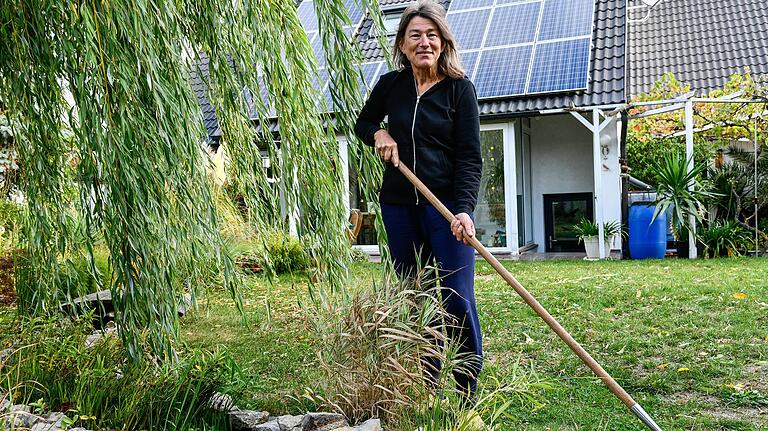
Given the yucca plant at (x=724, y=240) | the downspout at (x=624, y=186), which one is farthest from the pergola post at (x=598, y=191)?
the yucca plant at (x=724, y=240)

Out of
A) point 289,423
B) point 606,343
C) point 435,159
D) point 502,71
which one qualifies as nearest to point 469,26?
point 502,71

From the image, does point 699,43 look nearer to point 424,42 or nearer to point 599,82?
point 599,82

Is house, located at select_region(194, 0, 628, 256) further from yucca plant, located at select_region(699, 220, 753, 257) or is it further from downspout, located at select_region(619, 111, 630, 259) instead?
yucca plant, located at select_region(699, 220, 753, 257)

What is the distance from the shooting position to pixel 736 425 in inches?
103

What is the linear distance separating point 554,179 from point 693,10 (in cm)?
557

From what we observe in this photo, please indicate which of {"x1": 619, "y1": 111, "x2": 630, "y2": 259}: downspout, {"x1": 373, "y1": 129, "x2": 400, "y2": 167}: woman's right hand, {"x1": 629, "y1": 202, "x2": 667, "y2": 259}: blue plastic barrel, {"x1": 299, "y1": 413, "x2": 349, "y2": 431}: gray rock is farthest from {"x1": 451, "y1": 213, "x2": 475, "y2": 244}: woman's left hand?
{"x1": 619, "y1": 111, "x2": 630, "y2": 259}: downspout

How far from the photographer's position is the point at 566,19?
33.3ft

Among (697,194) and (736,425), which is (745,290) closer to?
(736,425)

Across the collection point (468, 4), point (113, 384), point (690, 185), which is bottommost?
point (113, 384)

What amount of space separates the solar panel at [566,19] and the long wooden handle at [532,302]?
8.01m

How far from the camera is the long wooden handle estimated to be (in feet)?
7.64

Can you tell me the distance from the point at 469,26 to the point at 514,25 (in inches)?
28.5

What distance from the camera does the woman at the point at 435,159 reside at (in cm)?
263

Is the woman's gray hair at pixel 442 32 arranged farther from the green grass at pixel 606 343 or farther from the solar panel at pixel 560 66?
the solar panel at pixel 560 66
